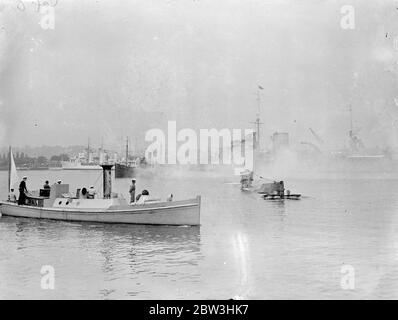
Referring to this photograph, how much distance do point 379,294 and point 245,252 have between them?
31.9ft

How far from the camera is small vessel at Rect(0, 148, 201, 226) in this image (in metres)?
32.1

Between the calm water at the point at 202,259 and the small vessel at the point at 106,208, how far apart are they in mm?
656

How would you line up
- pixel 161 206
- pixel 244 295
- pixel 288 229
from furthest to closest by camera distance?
pixel 288 229 → pixel 161 206 → pixel 244 295

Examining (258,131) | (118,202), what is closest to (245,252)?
(118,202)

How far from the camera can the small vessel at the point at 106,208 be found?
3209 cm

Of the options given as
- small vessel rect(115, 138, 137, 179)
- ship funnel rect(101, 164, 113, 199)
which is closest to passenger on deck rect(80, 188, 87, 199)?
ship funnel rect(101, 164, 113, 199)

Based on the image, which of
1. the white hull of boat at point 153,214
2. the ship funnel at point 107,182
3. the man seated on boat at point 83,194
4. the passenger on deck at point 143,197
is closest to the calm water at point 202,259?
the white hull of boat at point 153,214

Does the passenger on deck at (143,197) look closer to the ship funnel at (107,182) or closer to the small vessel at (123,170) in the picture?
the ship funnel at (107,182)

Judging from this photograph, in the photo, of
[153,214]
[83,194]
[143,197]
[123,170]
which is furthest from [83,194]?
[123,170]

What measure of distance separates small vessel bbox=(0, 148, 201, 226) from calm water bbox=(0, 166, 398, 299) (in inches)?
25.8

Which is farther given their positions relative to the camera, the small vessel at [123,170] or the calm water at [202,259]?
the small vessel at [123,170]
